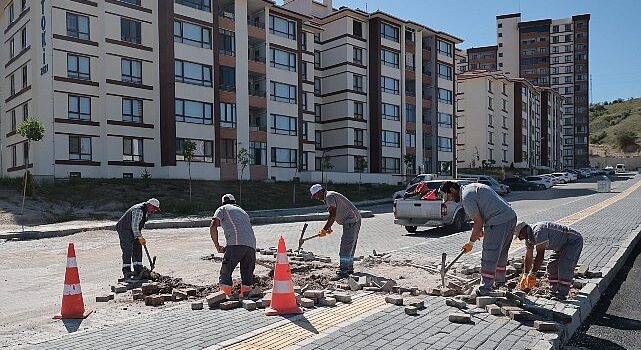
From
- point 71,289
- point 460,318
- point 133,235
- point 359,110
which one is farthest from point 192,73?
point 460,318

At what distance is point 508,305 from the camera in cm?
706

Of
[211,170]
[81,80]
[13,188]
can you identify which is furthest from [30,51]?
[211,170]

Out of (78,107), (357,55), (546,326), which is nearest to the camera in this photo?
(546,326)

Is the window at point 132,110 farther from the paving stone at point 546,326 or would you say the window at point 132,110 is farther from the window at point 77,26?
the paving stone at point 546,326

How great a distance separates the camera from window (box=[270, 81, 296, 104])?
48062 millimetres

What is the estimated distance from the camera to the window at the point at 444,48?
63.8 m

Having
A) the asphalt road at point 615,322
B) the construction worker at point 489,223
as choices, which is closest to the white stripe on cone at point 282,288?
the construction worker at point 489,223

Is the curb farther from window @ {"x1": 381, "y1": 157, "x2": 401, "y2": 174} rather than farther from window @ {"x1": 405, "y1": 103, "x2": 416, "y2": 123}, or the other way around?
window @ {"x1": 405, "y1": 103, "x2": 416, "y2": 123}

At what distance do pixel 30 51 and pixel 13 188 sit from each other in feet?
36.1

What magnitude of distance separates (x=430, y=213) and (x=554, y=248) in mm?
9730

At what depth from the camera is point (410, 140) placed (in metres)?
60.2

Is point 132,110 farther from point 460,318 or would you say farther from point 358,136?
point 460,318

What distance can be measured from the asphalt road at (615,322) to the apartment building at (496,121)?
6387 centimetres

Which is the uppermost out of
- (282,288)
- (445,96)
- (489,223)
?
(445,96)
